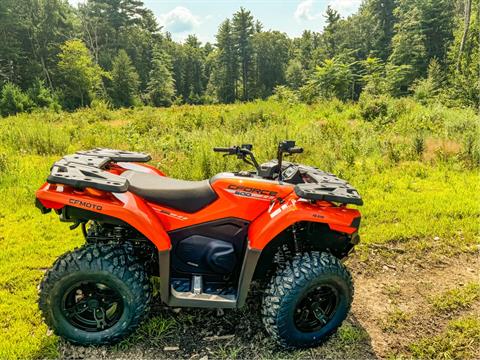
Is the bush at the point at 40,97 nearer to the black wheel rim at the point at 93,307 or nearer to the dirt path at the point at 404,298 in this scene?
the black wheel rim at the point at 93,307

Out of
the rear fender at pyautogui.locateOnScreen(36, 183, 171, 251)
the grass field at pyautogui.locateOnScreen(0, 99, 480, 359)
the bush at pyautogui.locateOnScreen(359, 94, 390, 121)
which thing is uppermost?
the bush at pyautogui.locateOnScreen(359, 94, 390, 121)

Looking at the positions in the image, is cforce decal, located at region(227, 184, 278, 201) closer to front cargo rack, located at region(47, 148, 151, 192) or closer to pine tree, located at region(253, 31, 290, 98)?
front cargo rack, located at region(47, 148, 151, 192)

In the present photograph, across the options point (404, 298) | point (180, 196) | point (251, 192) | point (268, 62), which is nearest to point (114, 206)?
point (180, 196)

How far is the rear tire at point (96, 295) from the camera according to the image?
2.59 m

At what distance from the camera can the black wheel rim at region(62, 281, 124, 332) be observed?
2.71 meters

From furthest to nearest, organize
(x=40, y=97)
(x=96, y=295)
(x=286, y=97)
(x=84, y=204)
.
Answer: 1. (x=40, y=97)
2. (x=286, y=97)
3. (x=96, y=295)
4. (x=84, y=204)

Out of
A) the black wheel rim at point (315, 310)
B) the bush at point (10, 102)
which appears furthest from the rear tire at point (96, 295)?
the bush at point (10, 102)

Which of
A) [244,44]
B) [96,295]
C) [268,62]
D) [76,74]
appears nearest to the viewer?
[96,295]

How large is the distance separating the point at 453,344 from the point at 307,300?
1.24 meters

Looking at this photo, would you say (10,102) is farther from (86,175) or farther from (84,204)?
(84,204)

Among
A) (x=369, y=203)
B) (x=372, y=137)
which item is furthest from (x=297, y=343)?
(x=372, y=137)

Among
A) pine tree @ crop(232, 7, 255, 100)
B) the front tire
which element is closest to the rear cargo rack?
the front tire

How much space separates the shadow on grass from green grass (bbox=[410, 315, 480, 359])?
41 centimetres

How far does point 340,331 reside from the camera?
306 centimetres
